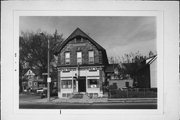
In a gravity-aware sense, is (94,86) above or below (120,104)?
above

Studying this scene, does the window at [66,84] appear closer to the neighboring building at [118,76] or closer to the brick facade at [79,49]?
the brick facade at [79,49]

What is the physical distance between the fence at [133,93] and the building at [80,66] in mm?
176

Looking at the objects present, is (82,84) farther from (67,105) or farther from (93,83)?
(67,105)

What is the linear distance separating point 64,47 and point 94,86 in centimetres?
66

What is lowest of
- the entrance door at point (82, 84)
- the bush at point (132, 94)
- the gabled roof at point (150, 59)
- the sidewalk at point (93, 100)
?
the sidewalk at point (93, 100)

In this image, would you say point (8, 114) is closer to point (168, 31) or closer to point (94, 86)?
point (94, 86)

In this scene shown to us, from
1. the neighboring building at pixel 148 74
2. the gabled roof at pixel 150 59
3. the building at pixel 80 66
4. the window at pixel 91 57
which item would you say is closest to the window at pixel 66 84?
the building at pixel 80 66

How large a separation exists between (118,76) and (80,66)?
53cm

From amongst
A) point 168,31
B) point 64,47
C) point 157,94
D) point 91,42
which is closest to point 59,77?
point 64,47

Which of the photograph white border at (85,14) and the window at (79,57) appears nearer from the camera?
the photograph white border at (85,14)

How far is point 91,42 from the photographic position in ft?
11.4

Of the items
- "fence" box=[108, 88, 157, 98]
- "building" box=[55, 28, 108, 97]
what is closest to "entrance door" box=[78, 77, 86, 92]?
"building" box=[55, 28, 108, 97]

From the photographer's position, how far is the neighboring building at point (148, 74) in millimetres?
3404

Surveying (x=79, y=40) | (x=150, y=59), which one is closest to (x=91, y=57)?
(x=79, y=40)
